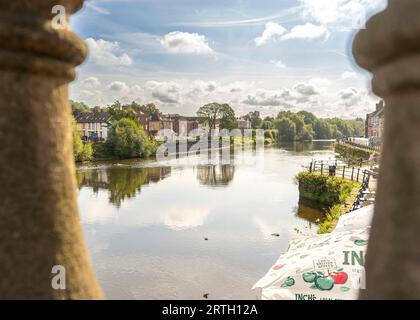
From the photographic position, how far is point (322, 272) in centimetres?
665

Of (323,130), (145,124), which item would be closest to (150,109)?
(145,124)

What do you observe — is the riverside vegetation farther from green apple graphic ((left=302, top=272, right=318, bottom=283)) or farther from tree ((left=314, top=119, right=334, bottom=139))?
green apple graphic ((left=302, top=272, right=318, bottom=283))

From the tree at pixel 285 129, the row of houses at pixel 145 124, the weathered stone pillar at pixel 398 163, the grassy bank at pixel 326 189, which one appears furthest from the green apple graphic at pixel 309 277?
the tree at pixel 285 129

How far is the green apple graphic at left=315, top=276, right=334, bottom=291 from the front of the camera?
646 centimetres

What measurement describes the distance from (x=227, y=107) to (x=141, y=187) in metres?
69.8

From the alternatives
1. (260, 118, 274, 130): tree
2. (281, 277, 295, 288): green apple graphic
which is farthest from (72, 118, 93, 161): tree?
(260, 118, 274, 130): tree

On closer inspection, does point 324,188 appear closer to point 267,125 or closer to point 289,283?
point 289,283

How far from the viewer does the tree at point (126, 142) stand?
Result: 6159 cm

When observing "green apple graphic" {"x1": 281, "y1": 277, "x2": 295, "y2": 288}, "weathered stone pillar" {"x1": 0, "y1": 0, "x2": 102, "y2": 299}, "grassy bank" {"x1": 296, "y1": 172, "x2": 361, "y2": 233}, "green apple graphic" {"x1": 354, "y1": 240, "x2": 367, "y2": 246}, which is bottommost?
"grassy bank" {"x1": 296, "y1": 172, "x2": 361, "y2": 233}

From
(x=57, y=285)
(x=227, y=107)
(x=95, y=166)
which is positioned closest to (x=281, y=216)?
(x=57, y=285)

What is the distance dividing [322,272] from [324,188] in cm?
2141

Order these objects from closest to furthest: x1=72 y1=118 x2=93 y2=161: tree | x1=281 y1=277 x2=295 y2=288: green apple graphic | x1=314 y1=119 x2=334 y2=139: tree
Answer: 1. x1=281 y1=277 x2=295 y2=288: green apple graphic
2. x1=72 y1=118 x2=93 y2=161: tree
3. x1=314 y1=119 x2=334 y2=139: tree

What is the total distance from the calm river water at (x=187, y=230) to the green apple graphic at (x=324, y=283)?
804cm

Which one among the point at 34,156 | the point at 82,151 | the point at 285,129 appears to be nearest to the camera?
the point at 34,156
